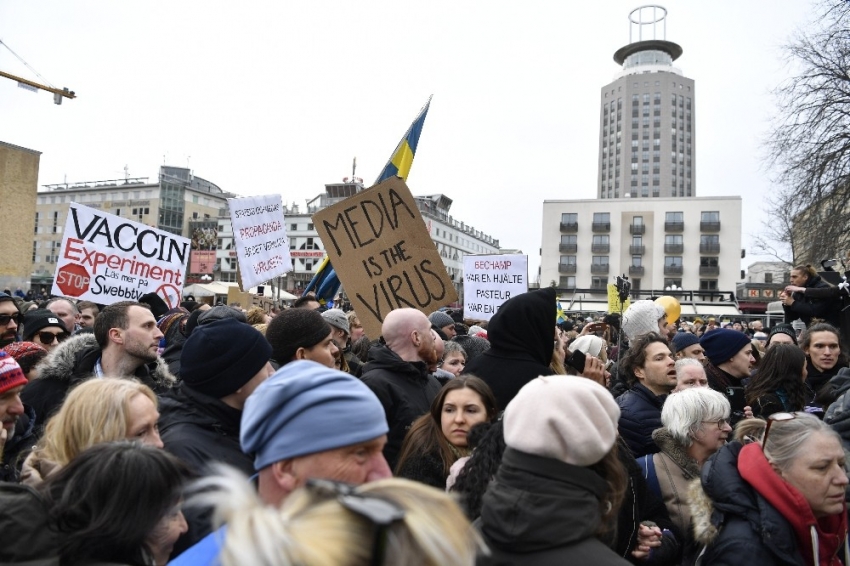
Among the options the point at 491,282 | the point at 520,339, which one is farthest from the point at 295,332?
the point at 491,282

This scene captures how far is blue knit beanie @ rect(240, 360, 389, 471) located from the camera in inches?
65.3

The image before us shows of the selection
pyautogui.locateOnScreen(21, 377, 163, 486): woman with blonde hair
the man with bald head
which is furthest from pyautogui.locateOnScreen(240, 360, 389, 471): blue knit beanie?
the man with bald head

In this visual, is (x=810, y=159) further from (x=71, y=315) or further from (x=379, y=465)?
(x=379, y=465)

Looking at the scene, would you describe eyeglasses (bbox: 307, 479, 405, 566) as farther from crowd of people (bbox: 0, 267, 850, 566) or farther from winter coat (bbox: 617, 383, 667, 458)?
winter coat (bbox: 617, 383, 667, 458)

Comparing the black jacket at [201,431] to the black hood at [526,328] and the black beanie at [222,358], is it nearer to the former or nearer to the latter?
the black beanie at [222,358]

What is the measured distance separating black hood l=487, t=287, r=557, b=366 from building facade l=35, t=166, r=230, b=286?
8995 cm

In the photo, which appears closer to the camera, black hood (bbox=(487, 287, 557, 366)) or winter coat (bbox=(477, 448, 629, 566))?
winter coat (bbox=(477, 448, 629, 566))

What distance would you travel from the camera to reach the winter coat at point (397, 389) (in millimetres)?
3756

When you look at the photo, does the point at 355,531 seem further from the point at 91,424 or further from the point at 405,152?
the point at 405,152

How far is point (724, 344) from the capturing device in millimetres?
5160

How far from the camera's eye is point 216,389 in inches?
109

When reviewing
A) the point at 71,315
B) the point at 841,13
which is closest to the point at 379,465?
the point at 71,315

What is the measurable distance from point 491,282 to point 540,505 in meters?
6.93

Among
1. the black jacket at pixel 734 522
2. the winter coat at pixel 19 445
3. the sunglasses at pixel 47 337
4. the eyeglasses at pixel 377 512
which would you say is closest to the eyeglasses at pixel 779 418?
the black jacket at pixel 734 522
